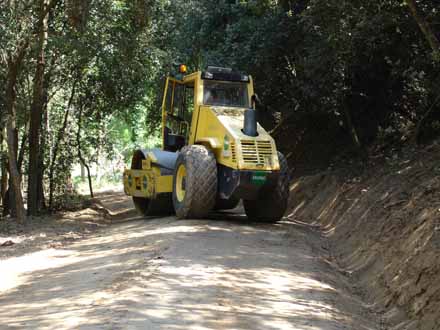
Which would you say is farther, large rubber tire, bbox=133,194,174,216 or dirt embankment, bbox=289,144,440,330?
large rubber tire, bbox=133,194,174,216

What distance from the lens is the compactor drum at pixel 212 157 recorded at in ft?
45.3

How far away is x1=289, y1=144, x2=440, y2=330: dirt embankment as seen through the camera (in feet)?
25.8

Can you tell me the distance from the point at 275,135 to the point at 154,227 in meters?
11.5

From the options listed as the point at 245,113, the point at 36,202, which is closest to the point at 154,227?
the point at 245,113

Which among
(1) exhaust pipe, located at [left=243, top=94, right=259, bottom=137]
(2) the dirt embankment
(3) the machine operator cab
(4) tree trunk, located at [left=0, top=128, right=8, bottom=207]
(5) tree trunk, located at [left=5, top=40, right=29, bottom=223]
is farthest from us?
(4) tree trunk, located at [left=0, top=128, right=8, bottom=207]

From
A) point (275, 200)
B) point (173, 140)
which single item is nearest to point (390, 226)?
point (275, 200)

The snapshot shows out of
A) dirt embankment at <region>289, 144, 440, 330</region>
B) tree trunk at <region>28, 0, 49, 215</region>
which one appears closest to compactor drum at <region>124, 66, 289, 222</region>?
dirt embankment at <region>289, 144, 440, 330</region>

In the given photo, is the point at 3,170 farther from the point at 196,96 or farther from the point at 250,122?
the point at 250,122

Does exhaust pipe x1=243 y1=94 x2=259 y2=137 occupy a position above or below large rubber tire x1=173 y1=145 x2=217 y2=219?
above

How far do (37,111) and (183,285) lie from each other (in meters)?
11.1

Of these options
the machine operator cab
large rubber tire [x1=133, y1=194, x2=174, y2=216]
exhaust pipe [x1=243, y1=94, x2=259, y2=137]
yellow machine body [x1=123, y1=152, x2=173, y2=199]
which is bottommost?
large rubber tire [x1=133, y1=194, x2=174, y2=216]

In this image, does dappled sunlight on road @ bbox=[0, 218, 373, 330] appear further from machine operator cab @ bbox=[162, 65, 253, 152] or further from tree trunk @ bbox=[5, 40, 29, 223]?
tree trunk @ bbox=[5, 40, 29, 223]

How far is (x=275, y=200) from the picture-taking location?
14820 mm

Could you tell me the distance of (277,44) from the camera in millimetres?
19984
